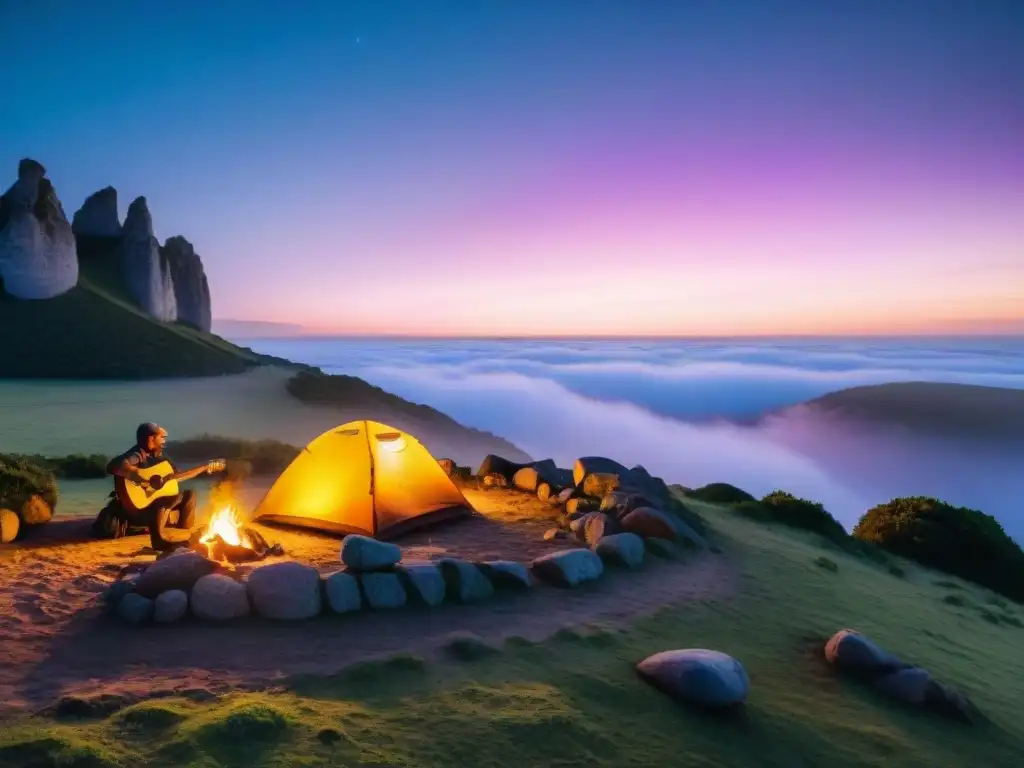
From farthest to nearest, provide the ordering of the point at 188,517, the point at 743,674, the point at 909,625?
1. the point at 188,517
2. the point at 909,625
3. the point at 743,674

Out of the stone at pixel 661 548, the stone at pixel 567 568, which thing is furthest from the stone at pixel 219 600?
the stone at pixel 661 548

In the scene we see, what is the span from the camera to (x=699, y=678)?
19.5 ft

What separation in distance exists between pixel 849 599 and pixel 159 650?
401 inches

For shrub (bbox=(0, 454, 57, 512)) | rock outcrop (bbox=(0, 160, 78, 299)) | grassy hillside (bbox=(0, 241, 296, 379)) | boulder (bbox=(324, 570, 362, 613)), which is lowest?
boulder (bbox=(324, 570, 362, 613))

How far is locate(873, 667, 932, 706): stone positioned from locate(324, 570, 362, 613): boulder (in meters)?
6.00

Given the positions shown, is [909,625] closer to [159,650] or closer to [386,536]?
[386,536]

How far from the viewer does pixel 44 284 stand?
70.5 metres

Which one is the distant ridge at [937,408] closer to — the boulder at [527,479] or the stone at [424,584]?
the boulder at [527,479]

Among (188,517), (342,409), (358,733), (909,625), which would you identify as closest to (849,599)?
(909,625)

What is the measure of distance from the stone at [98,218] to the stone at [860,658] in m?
120

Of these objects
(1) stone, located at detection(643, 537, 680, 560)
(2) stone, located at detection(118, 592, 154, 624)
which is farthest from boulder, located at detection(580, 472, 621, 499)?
(2) stone, located at detection(118, 592, 154, 624)

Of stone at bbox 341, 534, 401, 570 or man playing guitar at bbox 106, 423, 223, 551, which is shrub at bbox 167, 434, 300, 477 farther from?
stone at bbox 341, 534, 401, 570

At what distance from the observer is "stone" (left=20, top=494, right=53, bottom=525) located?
1080 centimetres

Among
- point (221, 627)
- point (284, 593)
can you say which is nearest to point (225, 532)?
point (284, 593)
